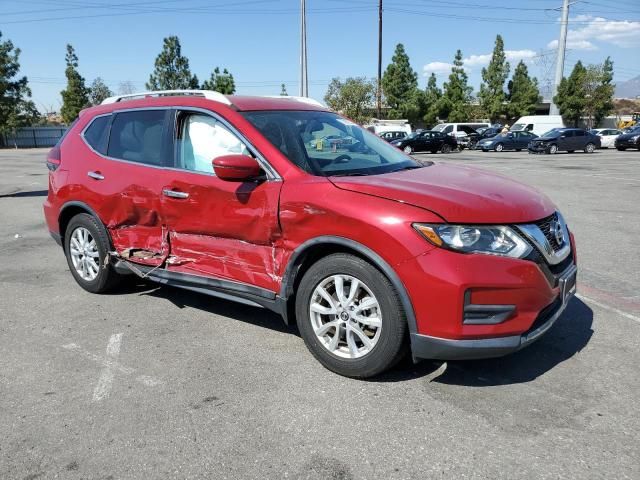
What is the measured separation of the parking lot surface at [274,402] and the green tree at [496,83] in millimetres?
65628

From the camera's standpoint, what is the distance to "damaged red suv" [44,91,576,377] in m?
3.00

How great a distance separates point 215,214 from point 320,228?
0.95 m

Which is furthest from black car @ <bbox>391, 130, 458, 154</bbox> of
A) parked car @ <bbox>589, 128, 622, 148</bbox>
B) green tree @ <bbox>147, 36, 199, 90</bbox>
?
green tree @ <bbox>147, 36, 199, 90</bbox>

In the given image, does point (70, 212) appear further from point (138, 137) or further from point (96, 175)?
point (138, 137)

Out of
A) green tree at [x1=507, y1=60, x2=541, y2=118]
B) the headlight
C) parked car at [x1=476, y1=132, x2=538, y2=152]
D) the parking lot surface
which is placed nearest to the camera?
the parking lot surface

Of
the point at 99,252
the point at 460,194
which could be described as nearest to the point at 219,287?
the point at 99,252

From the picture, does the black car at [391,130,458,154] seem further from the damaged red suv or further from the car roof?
the damaged red suv

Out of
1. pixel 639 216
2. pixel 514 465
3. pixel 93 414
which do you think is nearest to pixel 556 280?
pixel 514 465

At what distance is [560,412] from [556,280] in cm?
76

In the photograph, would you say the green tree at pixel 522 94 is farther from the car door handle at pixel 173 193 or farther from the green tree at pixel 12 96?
the car door handle at pixel 173 193

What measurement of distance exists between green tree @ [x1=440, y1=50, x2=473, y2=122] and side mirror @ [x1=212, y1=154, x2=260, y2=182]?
64172 millimetres

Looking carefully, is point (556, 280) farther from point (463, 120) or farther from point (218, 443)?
point (463, 120)

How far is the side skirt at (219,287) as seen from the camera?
3719 millimetres

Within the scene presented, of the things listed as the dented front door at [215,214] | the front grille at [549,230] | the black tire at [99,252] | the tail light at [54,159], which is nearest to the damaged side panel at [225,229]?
the dented front door at [215,214]
